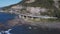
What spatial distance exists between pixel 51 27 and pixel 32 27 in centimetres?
205

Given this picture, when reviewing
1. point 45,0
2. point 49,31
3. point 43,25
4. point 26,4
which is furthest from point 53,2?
point 49,31

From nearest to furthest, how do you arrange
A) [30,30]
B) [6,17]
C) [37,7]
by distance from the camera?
1. [30,30]
2. [6,17]
3. [37,7]

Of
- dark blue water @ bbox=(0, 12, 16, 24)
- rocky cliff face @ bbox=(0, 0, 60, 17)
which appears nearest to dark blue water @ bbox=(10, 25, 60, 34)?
dark blue water @ bbox=(0, 12, 16, 24)

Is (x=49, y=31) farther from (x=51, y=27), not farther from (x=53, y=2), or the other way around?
(x=53, y=2)

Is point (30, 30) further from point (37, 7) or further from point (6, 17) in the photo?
point (37, 7)

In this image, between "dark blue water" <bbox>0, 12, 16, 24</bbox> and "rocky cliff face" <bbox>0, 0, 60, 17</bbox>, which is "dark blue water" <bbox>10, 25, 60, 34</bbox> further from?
"rocky cliff face" <bbox>0, 0, 60, 17</bbox>

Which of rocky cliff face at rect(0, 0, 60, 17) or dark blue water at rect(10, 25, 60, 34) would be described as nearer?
dark blue water at rect(10, 25, 60, 34)

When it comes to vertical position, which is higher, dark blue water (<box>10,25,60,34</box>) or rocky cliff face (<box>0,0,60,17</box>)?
rocky cliff face (<box>0,0,60,17</box>)

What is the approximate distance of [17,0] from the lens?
25.4 metres

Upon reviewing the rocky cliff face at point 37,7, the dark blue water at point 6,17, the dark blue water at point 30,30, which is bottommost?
the dark blue water at point 30,30

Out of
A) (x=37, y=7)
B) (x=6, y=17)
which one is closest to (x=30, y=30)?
(x=6, y=17)

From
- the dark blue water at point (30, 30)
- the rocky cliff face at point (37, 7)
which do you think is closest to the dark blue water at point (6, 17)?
the rocky cliff face at point (37, 7)

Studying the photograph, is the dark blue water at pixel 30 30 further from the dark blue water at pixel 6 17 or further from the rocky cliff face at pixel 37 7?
the rocky cliff face at pixel 37 7

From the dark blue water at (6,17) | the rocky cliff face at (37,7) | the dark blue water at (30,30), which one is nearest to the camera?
the dark blue water at (30,30)
